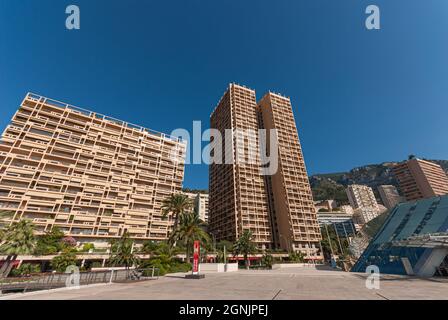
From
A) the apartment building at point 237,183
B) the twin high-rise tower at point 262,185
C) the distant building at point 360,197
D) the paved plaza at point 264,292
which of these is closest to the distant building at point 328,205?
the distant building at point 360,197

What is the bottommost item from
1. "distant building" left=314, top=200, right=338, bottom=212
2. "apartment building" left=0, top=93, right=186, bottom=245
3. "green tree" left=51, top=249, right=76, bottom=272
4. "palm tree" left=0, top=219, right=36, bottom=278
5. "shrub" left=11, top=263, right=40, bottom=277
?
"shrub" left=11, top=263, right=40, bottom=277

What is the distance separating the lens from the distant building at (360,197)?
6376 inches

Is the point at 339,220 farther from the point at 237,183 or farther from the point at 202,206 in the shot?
the point at 237,183

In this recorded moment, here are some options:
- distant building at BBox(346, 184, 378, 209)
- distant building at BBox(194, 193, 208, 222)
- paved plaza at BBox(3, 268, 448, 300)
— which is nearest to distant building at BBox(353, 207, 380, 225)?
distant building at BBox(346, 184, 378, 209)

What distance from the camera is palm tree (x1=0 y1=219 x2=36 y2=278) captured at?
3085 centimetres

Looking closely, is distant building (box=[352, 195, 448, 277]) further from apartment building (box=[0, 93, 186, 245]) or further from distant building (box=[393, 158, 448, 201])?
distant building (box=[393, 158, 448, 201])

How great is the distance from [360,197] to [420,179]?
38.5 metres

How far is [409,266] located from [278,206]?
55.0 m

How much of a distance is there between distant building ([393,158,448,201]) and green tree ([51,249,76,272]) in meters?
177

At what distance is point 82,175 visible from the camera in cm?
5803

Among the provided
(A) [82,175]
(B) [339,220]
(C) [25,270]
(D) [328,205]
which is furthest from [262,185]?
(D) [328,205]

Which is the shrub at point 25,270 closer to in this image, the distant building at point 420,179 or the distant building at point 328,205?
the distant building at point 328,205

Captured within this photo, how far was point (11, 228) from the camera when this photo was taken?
108ft
